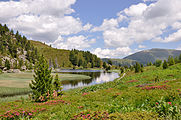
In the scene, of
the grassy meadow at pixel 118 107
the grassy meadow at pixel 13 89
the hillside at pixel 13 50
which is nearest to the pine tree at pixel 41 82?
the grassy meadow at pixel 118 107

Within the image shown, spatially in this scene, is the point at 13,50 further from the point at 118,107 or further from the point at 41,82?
the point at 118,107

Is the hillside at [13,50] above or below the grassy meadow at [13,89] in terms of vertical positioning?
above

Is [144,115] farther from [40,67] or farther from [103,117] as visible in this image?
[40,67]

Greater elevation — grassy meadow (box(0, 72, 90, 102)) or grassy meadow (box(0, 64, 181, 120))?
grassy meadow (box(0, 64, 181, 120))

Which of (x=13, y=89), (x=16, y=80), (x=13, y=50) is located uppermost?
(x=13, y=50)

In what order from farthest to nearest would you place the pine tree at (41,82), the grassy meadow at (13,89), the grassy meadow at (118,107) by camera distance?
the grassy meadow at (13,89)
the pine tree at (41,82)
the grassy meadow at (118,107)

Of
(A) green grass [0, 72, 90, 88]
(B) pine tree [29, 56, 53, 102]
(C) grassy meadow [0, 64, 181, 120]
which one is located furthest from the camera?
(A) green grass [0, 72, 90, 88]

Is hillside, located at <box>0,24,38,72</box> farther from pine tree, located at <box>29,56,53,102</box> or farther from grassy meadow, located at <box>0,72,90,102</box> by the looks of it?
pine tree, located at <box>29,56,53,102</box>

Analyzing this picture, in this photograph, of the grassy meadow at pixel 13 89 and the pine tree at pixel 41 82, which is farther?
the grassy meadow at pixel 13 89

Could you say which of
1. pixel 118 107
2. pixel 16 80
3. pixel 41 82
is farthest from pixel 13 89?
pixel 118 107

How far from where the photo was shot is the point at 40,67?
23.7m

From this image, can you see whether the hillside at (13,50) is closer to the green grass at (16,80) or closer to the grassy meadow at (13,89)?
the green grass at (16,80)

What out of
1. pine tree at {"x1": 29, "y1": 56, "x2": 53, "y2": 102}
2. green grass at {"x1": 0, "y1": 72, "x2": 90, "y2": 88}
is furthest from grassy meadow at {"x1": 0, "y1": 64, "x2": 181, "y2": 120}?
green grass at {"x1": 0, "y1": 72, "x2": 90, "y2": 88}

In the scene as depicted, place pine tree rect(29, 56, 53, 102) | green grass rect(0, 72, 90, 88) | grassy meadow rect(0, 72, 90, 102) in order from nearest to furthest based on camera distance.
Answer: pine tree rect(29, 56, 53, 102) < grassy meadow rect(0, 72, 90, 102) < green grass rect(0, 72, 90, 88)
